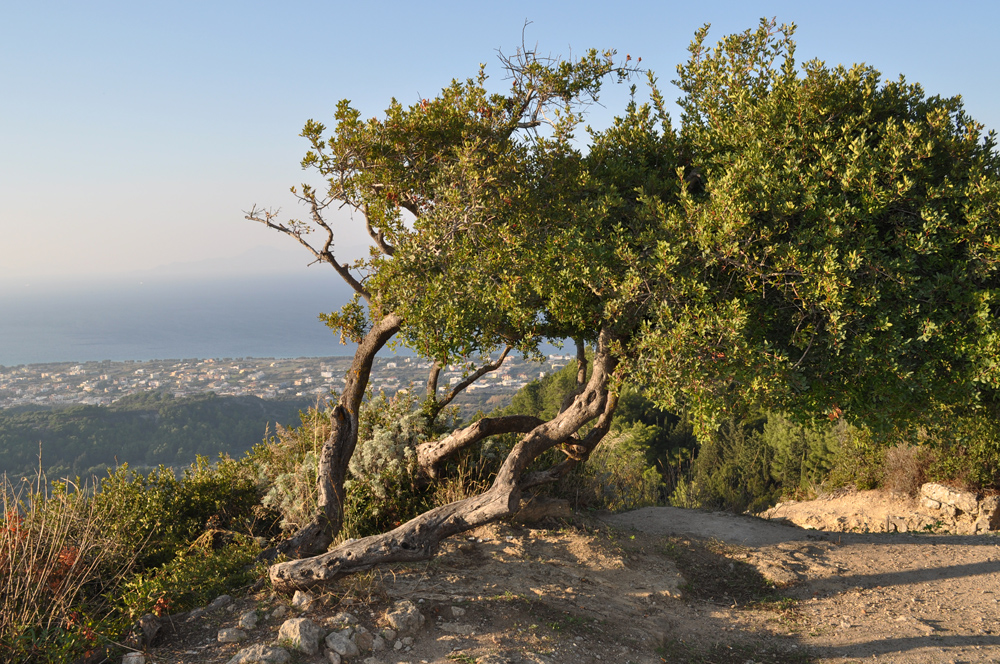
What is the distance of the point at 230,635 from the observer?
191 inches

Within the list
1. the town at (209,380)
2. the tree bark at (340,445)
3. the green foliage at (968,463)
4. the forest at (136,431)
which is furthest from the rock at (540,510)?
the town at (209,380)

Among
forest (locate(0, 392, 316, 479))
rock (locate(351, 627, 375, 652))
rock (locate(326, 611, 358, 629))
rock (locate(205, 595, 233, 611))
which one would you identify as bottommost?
forest (locate(0, 392, 316, 479))

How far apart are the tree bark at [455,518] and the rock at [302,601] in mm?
102

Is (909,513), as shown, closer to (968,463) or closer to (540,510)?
(968,463)

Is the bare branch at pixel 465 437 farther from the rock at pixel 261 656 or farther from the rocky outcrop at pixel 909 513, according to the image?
the rocky outcrop at pixel 909 513

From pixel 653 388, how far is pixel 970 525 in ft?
35.0

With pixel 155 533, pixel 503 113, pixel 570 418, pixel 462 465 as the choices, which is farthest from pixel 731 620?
pixel 155 533

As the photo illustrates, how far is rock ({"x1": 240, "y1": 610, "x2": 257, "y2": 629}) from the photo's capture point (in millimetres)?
5043

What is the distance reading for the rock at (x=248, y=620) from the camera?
504cm

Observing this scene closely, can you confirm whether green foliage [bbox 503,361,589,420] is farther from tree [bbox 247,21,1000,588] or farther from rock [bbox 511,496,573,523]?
tree [bbox 247,21,1000,588]

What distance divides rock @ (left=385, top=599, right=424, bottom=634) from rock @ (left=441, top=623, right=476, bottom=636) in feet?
0.68

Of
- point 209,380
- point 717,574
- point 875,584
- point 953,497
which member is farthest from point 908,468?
point 209,380

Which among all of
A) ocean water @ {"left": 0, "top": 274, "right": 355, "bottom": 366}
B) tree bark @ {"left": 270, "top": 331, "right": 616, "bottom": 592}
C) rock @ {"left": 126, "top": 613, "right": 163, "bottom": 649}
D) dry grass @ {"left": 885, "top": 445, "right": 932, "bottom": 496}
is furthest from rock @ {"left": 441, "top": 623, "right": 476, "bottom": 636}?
ocean water @ {"left": 0, "top": 274, "right": 355, "bottom": 366}

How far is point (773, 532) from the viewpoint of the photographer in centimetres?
965
